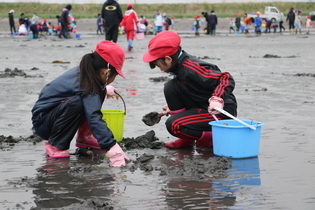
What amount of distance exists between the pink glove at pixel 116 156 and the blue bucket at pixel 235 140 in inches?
32.0

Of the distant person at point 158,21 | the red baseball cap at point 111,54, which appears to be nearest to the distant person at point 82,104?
the red baseball cap at point 111,54

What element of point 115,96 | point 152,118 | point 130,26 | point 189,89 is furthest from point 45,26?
point 189,89

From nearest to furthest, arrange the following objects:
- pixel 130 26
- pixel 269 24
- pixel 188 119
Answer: pixel 188 119 → pixel 130 26 → pixel 269 24

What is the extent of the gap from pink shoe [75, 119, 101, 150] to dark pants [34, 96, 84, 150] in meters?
0.24

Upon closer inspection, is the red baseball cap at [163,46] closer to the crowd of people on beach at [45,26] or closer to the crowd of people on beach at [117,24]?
the crowd of people on beach at [117,24]

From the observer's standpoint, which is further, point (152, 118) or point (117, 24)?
point (117, 24)

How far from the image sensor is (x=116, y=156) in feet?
15.0

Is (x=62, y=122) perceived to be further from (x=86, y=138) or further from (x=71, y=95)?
(x=86, y=138)

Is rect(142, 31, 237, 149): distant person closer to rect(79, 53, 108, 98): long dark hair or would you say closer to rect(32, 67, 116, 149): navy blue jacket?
rect(79, 53, 108, 98): long dark hair

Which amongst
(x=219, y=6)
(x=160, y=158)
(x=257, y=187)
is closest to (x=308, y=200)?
(x=257, y=187)

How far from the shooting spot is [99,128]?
15.0 ft

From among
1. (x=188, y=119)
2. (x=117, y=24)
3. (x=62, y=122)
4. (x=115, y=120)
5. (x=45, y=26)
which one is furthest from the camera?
(x=45, y=26)

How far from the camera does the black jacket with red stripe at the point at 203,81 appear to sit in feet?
16.4

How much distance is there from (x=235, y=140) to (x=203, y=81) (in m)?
0.62
